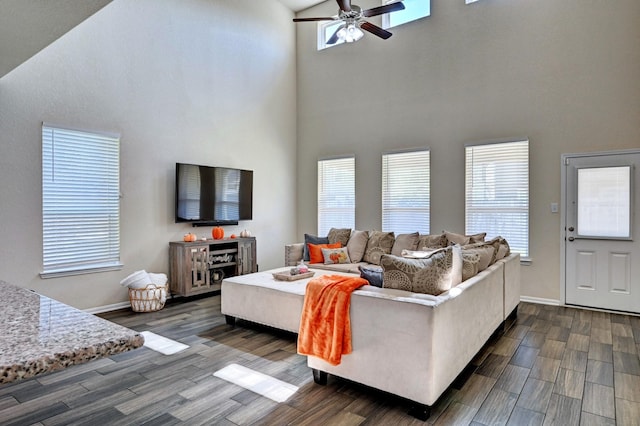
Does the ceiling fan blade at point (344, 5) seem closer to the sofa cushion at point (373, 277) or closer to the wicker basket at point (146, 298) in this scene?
the sofa cushion at point (373, 277)

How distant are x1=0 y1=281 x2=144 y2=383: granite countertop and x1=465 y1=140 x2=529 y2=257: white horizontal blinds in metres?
5.33

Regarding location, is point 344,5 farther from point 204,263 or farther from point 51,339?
point 51,339

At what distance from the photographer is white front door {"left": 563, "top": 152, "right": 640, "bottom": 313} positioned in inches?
176

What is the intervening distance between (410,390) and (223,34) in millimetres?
5790

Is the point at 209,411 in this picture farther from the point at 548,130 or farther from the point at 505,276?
the point at 548,130

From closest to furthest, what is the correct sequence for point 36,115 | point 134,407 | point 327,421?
point 327,421
point 134,407
point 36,115

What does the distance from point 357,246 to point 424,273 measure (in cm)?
294

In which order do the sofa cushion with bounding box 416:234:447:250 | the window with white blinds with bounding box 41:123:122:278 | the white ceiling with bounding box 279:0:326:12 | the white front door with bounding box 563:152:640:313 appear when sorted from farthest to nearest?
the white ceiling with bounding box 279:0:326:12 < the sofa cushion with bounding box 416:234:447:250 < the white front door with bounding box 563:152:640:313 < the window with white blinds with bounding box 41:123:122:278

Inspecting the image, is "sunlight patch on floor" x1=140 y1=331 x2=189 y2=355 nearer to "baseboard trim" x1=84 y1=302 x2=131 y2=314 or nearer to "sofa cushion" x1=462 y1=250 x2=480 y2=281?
"baseboard trim" x1=84 y1=302 x2=131 y2=314

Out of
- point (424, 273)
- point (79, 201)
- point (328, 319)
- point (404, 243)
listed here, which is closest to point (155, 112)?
point (79, 201)

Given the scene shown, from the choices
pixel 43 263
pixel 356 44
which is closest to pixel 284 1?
pixel 356 44

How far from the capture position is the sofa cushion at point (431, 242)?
16.1ft

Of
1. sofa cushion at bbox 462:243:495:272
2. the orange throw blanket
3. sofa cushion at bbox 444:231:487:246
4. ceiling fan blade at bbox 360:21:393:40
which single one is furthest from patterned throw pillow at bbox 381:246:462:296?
ceiling fan blade at bbox 360:21:393:40

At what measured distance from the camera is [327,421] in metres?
2.31
